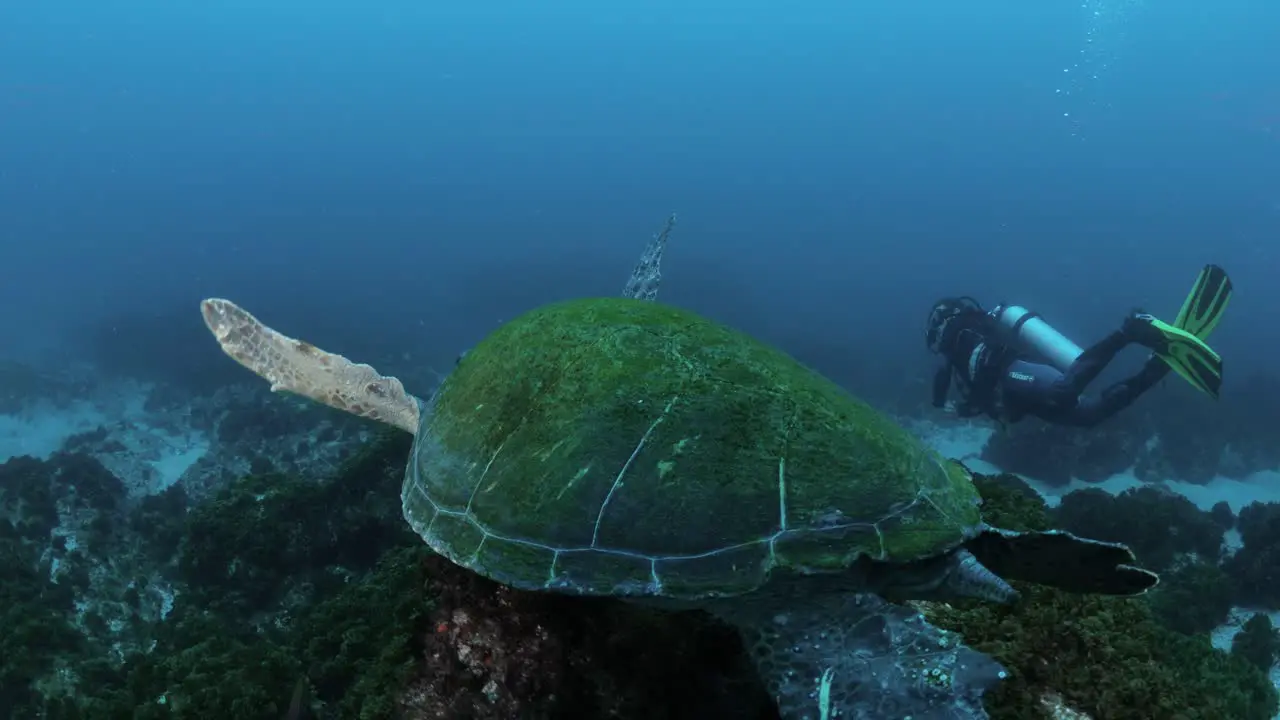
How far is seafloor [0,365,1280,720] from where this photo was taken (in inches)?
107

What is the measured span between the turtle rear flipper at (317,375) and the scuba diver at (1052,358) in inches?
343

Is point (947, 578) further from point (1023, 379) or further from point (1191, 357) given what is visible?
point (1191, 357)

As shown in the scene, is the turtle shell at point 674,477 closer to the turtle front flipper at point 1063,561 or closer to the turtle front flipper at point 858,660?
the turtle front flipper at point 1063,561

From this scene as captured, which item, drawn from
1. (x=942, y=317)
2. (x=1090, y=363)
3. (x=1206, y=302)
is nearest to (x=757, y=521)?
(x=1090, y=363)

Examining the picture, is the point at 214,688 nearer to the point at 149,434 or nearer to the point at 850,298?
the point at 149,434

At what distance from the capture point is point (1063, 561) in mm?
2373

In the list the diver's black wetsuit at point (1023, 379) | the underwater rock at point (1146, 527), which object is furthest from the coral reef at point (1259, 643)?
the diver's black wetsuit at point (1023, 379)

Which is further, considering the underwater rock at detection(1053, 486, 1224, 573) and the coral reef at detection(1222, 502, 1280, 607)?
the underwater rock at detection(1053, 486, 1224, 573)

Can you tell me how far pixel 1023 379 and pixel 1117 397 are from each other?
1.35 metres

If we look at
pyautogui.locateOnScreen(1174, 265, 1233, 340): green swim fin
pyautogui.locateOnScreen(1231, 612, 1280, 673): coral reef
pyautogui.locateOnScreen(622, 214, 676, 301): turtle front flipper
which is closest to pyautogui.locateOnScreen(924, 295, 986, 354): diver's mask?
pyautogui.locateOnScreen(1174, 265, 1233, 340): green swim fin

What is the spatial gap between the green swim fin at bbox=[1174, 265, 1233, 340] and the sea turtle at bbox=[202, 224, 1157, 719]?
1042 cm

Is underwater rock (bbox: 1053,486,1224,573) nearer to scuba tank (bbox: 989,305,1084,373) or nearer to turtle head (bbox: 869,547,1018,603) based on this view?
scuba tank (bbox: 989,305,1084,373)

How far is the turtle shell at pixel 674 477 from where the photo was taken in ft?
7.70

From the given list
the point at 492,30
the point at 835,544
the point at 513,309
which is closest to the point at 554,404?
the point at 835,544
